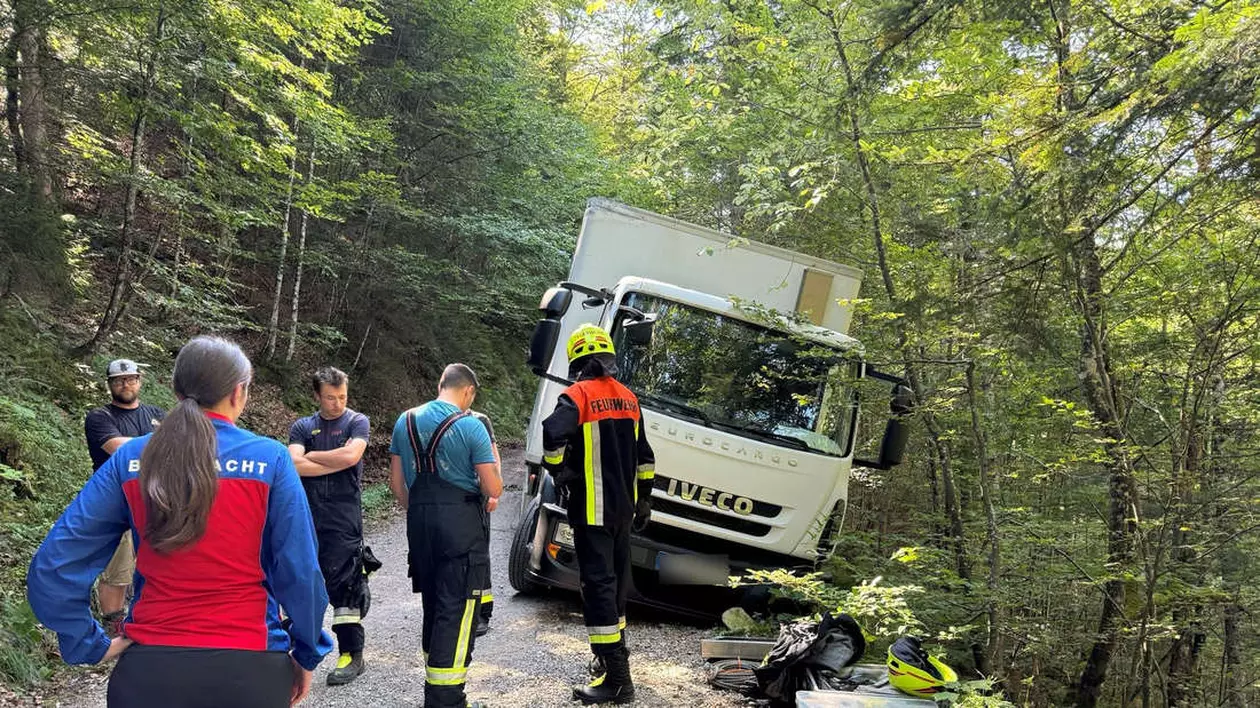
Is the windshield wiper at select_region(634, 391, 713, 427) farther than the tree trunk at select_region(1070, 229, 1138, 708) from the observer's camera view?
Yes

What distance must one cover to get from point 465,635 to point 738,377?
3041 mm

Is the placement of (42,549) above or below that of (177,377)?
below

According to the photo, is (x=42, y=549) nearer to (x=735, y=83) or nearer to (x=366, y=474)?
(x=735, y=83)

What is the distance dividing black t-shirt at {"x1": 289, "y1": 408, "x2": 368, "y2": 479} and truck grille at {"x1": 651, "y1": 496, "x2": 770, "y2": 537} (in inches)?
85.9

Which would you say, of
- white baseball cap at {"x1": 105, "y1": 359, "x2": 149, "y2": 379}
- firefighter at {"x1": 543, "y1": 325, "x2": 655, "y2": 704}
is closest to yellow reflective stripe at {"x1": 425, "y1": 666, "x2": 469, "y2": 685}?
firefighter at {"x1": 543, "y1": 325, "x2": 655, "y2": 704}

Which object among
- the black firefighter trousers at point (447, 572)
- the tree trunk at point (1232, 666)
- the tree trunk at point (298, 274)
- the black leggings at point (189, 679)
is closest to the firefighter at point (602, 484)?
the black firefighter trousers at point (447, 572)

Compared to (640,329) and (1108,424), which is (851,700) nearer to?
(1108,424)

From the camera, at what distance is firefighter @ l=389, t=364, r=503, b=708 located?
11.7ft

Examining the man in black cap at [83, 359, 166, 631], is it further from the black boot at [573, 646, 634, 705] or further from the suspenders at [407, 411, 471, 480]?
the black boot at [573, 646, 634, 705]

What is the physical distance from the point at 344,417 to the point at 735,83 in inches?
262

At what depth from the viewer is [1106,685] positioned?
6.79 m

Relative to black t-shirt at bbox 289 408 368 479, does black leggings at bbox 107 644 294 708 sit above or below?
below

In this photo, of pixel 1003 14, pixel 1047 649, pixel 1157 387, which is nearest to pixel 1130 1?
pixel 1003 14

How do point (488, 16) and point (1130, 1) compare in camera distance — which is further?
point (488, 16)
